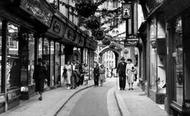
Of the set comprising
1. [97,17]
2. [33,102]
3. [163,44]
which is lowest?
[33,102]

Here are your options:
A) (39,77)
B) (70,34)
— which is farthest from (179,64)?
(70,34)

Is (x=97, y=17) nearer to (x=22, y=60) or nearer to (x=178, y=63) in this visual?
(x=22, y=60)

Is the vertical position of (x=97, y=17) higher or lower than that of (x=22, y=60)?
higher

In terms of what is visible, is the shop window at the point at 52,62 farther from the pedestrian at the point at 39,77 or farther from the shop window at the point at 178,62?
the shop window at the point at 178,62

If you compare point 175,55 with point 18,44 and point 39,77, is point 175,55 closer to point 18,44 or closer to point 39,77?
point 39,77

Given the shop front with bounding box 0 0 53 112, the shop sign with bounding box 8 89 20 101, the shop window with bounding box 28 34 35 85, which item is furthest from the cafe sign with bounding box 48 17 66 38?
the shop sign with bounding box 8 89 20 101

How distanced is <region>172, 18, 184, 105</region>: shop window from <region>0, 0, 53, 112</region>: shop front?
4.79m

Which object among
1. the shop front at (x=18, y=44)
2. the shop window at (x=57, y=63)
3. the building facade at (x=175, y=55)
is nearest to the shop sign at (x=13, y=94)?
the shop front at (x=18, y=44)

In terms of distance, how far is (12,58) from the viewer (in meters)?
14.4

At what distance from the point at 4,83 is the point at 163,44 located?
6211 mm

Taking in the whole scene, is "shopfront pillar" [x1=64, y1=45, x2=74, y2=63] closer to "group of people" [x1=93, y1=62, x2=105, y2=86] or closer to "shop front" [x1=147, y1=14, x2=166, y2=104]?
"group of people" [x1=93, y1=62, x2=105, y2=86]

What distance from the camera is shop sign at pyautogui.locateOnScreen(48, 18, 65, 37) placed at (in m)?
21.0

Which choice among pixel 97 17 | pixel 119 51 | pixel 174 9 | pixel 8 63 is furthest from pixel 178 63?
pixel 119 51

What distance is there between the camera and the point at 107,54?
313ft
